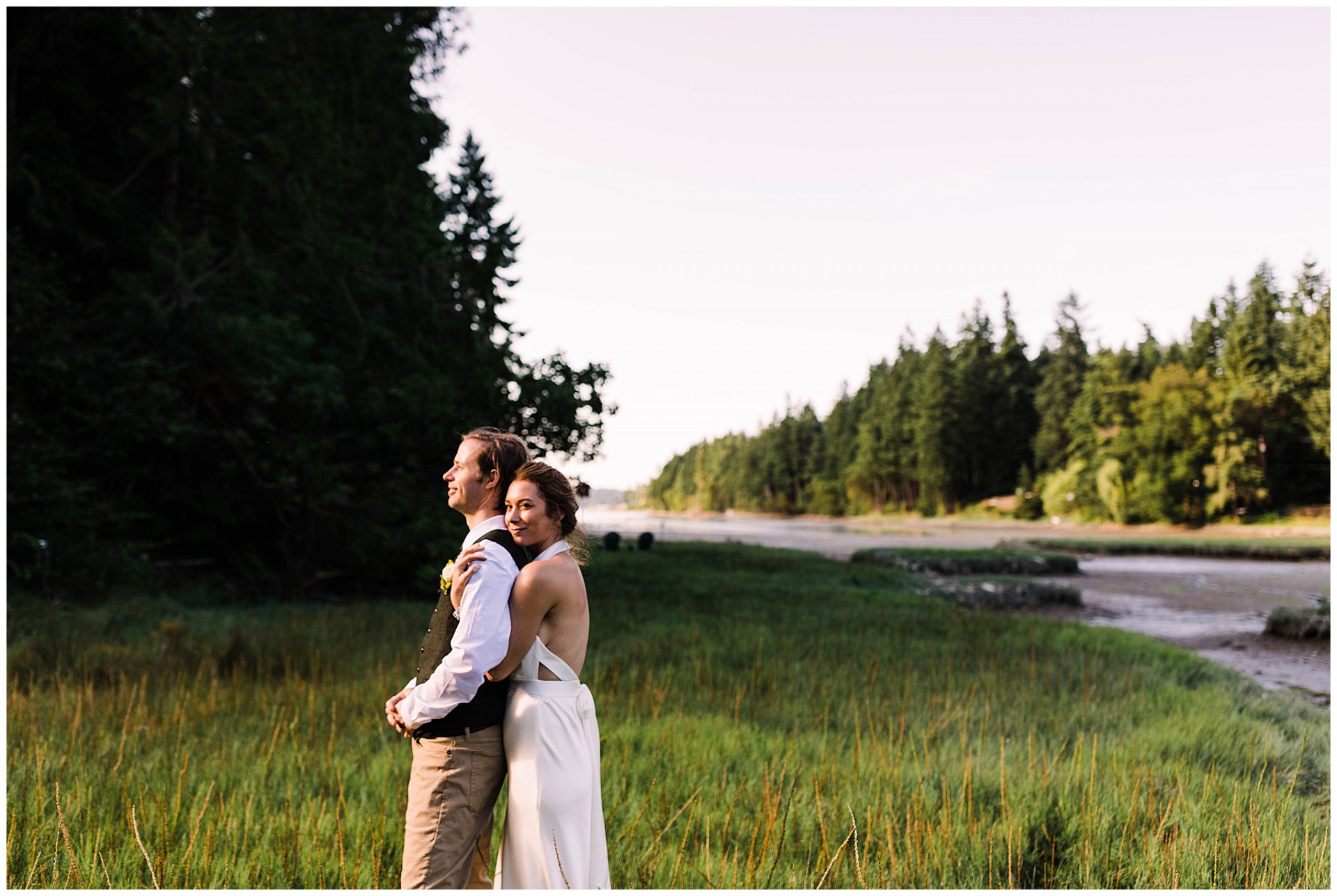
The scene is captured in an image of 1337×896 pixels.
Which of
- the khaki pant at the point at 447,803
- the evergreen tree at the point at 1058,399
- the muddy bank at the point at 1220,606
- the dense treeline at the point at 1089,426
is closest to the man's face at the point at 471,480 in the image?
the khaki pant at the point at 447,803

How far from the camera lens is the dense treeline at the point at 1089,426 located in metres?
49.0

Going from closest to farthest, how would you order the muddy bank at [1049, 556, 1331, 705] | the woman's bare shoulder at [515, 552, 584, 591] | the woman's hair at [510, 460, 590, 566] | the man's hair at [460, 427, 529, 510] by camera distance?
the woman's bare shoulder at [515, 552, 584, 591] → the woman's hair at [510, 460, 590, 566] → the man's hair at [460, 427, 529, 510] → the muddy bank at [1049, 556, 1331, 705]

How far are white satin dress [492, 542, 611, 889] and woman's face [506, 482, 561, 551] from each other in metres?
0.07

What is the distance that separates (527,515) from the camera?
2492 millimetres

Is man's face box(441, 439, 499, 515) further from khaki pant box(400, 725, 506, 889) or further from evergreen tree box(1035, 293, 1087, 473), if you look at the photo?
evergreen tree box(1035, 293, 1087, 473)

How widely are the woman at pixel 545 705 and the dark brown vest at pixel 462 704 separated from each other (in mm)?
40

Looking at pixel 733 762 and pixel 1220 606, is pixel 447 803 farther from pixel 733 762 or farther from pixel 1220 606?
pixel 1220 606

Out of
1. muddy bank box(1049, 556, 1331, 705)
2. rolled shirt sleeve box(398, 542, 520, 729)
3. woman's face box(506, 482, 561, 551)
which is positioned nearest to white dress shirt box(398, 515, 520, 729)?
rolled shirt sleeve box(398, 542, 520, 729)

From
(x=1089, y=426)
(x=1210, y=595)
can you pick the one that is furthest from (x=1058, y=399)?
(x=1210, y=595)

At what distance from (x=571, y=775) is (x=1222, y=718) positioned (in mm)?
7329

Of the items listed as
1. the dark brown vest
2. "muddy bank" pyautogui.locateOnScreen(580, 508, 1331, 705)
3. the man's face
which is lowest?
"muddy bank" pyautogui.locateOnScreen(580, 508, 1331, 705)

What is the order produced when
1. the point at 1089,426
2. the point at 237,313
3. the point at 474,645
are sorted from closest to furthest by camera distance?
the point at 474,645 < the point at 237,313 < the point at 1089,426

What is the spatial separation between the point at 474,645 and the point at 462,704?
0.29 meters

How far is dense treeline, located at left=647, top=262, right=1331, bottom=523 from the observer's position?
4903 centimetres
